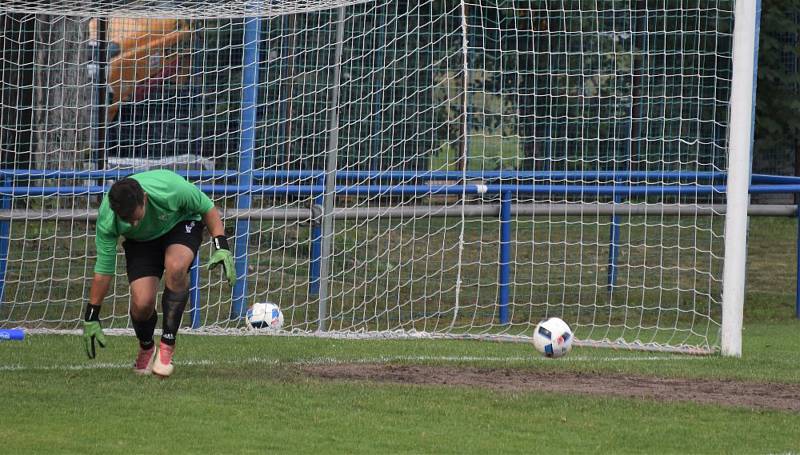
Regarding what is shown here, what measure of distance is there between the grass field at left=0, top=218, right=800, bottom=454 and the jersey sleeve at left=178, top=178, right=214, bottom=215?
1062 millimetres

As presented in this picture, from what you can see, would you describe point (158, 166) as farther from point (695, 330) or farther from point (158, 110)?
point (695, 330)

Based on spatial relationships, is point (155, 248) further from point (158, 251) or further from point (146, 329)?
point (146, 329)

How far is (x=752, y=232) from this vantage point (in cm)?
2092

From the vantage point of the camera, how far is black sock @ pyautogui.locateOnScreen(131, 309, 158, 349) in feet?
28.7

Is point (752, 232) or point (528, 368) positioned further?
point (752, 232)

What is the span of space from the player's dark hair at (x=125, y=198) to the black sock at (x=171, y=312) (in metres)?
0.86

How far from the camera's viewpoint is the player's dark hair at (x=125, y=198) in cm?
783

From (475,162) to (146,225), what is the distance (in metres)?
6.46

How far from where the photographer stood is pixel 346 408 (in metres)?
7.61

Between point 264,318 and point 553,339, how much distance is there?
272 cm

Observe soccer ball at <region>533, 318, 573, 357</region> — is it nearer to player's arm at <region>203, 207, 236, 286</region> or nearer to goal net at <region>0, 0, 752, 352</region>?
goal net at <region>0, 0, 752, 352</region>

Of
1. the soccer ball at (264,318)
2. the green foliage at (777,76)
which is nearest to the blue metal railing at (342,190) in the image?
the soccer ball at (264,318)

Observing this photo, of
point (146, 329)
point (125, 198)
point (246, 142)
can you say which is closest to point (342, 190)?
point (246, 142)

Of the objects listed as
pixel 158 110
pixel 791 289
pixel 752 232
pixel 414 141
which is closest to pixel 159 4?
pixel 158 110
